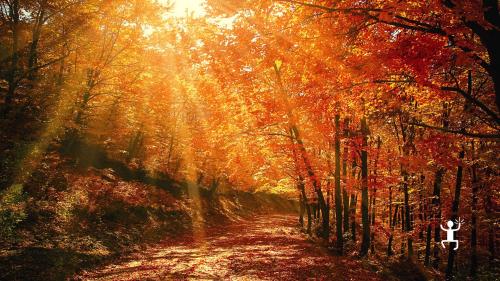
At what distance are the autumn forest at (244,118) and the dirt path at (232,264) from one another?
0.42 ft

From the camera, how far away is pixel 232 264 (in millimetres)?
13898

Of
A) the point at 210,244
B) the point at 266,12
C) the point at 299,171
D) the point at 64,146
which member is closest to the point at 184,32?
the point at 266,12

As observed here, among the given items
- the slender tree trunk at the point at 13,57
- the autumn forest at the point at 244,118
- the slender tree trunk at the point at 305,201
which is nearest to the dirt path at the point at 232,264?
the autumn forest at the point at 244,118

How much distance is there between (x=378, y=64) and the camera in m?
6.66

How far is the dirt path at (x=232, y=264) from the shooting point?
37.6 ft

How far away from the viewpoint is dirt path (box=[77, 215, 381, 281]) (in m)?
11.5

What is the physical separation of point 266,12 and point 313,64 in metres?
2.08

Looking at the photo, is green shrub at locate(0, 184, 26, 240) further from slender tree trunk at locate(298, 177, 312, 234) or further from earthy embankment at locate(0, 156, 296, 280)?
slender tree trunk at locate(298, 177, 312, 234)

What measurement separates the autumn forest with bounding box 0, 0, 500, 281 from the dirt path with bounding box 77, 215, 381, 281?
13cm

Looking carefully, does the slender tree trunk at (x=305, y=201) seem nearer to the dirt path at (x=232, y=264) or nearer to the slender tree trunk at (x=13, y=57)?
the dirt path at (x=232, y=264)

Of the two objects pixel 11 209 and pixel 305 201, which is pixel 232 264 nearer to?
pixel 11 209

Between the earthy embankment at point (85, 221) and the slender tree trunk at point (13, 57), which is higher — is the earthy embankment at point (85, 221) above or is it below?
below

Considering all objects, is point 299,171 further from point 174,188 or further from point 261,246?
point 174,188

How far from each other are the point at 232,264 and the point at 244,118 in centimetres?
758
